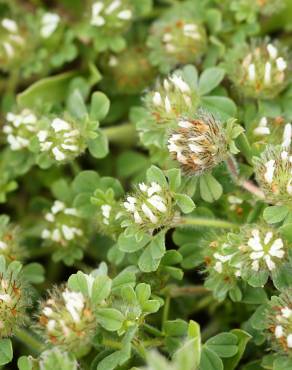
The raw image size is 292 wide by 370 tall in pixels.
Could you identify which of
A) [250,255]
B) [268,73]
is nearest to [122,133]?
[268,73]

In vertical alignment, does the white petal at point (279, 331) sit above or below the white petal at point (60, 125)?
below

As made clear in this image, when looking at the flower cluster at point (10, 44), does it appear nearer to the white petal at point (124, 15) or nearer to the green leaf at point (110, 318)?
the white petal at point (124, 15)

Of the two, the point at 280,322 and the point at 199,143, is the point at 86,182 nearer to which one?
the point at 199,143

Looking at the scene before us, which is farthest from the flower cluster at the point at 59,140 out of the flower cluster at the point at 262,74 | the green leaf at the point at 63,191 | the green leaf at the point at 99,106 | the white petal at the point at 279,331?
the white petal at the point at 279,331

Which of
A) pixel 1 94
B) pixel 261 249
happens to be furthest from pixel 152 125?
pixel 1 94

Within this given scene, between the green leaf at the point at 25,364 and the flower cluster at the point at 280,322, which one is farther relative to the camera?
the green leaf at the point at 25,364

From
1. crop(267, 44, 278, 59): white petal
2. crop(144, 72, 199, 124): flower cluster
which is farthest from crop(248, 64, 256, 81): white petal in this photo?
crop(144, 72, 199, 124): flower cluster

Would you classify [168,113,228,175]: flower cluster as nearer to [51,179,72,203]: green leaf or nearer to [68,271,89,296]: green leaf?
[68,271,89,296]: green leaf
